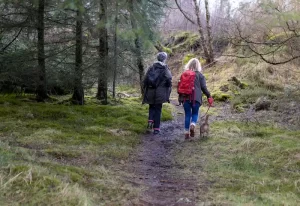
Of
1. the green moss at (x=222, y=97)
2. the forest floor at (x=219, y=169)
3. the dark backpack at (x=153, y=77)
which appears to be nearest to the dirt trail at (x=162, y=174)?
the forest floor at (x=219, y=169)

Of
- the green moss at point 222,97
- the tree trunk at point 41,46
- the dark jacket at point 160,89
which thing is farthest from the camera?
the green moss at point 222,97

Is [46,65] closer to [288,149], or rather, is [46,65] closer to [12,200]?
[288,149]

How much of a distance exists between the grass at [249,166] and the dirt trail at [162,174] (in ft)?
0.73

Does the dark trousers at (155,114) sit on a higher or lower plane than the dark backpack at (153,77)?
lower

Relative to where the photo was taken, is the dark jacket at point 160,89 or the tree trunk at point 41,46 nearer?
the dark jacket at point 160,89

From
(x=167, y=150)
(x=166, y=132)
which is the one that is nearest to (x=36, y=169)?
(x=167, y=150)

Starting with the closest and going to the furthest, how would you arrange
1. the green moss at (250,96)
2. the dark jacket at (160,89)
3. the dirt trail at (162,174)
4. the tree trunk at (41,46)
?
the dirt trail at (162,174)
the dark jacket at (160,89)
the tree trunk at (41,46)
the green moss at (250,96)

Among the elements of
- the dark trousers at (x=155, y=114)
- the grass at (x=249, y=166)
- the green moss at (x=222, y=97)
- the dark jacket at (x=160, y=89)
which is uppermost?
the dark jacket at (x=160, y=89)

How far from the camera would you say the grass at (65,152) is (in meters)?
3.40

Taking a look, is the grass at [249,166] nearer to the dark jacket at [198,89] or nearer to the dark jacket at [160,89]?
the dark jacket at [198,89]

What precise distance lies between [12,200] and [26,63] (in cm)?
776

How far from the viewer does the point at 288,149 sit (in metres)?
6.05

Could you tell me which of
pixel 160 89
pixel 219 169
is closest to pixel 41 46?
pixel 160 89

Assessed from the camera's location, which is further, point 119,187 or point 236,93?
point 236,93
